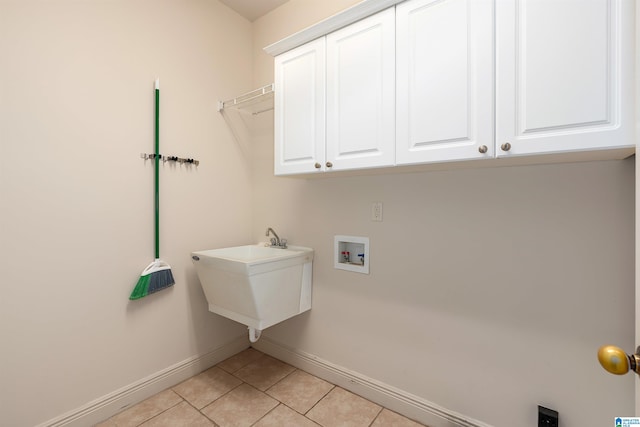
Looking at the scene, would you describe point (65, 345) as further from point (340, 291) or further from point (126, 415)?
point (340, 291)

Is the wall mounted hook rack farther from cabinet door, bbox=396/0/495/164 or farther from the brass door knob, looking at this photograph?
the brass door knob

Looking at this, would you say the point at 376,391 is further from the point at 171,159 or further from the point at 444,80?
the point at 171,159

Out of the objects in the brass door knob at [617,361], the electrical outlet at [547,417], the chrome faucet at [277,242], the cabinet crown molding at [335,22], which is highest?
the cabinet crown molding at [335,22]

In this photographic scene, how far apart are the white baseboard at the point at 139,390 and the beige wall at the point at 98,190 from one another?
0.13ft

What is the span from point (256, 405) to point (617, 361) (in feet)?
5.76

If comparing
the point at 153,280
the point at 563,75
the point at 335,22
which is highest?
the point at 335,22

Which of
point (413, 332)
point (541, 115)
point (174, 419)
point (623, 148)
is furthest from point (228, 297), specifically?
point (623, 148)

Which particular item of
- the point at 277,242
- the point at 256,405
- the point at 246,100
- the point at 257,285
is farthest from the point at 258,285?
the point at 246,100

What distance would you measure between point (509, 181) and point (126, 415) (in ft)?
7.96

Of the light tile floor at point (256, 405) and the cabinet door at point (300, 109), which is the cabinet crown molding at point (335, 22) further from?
the light tile floor at point (256, 405)

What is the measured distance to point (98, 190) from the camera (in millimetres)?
1583

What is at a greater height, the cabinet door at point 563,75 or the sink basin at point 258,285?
the cabinet door at point 563,75

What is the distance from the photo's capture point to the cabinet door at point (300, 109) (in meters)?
1.59

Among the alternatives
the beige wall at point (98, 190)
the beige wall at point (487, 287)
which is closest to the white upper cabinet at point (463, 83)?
the beige wall at point (487, 287)
